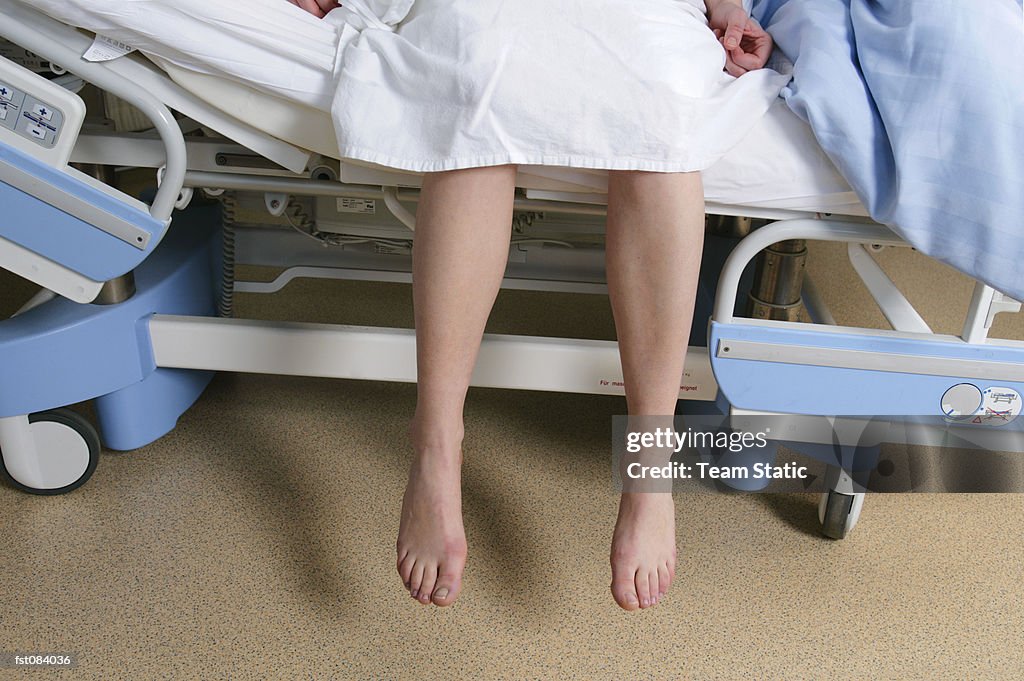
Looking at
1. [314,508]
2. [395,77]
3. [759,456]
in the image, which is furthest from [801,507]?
[395,77]

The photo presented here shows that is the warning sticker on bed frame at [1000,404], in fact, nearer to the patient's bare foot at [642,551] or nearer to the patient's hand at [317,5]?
the patient's bare foot at [642,551]

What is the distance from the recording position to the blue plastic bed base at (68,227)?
1024 mm

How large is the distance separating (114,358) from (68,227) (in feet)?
0.71

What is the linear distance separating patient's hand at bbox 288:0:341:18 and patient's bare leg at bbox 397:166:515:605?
0.31 m

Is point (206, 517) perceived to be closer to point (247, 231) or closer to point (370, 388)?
point (370, 388)

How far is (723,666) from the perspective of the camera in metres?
1.02

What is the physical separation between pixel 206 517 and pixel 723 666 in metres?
0.68

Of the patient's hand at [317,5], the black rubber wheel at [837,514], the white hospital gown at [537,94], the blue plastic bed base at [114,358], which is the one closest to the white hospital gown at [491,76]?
the white hospital gown at [537,94]

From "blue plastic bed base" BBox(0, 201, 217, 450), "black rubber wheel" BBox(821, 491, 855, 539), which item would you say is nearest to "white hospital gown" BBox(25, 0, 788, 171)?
"blue plastic bed base" BBox(0, 201, 217, 450)

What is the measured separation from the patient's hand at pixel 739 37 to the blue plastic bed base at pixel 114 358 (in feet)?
2.63

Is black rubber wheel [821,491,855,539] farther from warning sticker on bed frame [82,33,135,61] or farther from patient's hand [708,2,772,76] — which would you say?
warning sticker on bed frame [82,33,135,61]

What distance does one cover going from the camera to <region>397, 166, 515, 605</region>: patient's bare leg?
974 millimetres

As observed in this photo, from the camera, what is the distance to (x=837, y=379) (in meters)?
1.10

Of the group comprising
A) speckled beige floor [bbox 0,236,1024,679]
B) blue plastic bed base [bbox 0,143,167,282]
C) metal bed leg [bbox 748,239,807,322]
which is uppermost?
blue plastic bed base [bbox 0,143,167,282]
